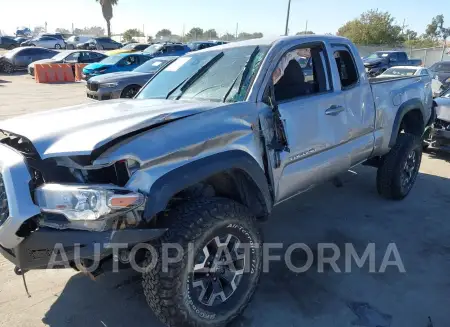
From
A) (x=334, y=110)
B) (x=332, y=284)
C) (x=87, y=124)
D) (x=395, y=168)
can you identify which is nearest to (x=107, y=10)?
(x=395, y=168)

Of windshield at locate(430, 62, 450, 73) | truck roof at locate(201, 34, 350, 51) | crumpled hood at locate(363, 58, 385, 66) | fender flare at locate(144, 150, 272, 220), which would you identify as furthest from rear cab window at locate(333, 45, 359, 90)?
crumpled hood at locate(363, 58, 385, 66)

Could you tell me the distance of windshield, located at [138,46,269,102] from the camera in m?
3.23

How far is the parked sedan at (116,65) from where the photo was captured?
56.1 feet

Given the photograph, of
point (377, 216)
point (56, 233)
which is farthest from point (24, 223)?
point (377, 216)

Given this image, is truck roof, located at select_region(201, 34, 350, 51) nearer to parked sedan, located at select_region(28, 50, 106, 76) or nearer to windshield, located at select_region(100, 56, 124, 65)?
windshield, located at select_region(100, 56, 124, 65)

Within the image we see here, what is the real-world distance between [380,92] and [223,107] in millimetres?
2445

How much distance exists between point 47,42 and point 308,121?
40.8 m

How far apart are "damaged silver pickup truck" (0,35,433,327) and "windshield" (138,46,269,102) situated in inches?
0.6

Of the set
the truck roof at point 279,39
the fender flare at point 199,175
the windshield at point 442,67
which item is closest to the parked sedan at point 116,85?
the truck roof at point 279,39

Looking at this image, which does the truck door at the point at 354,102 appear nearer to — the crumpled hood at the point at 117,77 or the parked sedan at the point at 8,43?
the crumpled hood at the point at 117,77

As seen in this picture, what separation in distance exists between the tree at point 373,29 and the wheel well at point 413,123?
44.2 metres

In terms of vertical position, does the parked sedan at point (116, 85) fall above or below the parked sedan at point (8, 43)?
above

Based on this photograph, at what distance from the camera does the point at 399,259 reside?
3715 millimetres

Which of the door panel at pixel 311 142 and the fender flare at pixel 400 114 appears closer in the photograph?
the door panel at pixel 311 142
